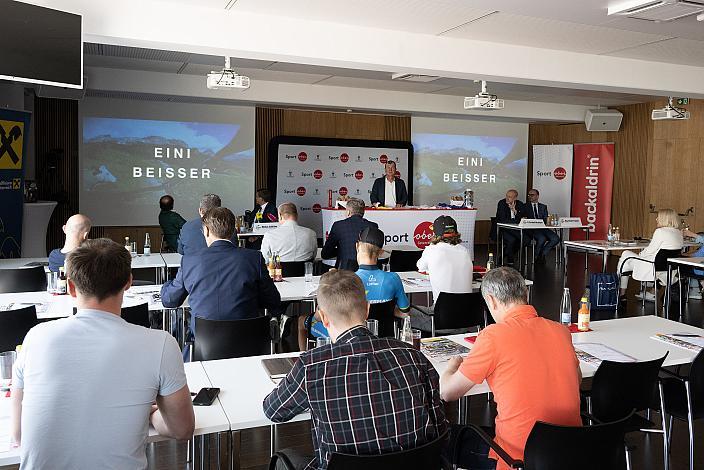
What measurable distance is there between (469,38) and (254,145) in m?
6.95

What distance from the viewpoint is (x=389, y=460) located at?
6.27 feet

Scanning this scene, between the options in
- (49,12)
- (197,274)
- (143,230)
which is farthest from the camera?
(143,230)

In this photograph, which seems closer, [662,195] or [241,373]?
[241,373]

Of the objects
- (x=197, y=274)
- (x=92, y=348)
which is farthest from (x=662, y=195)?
(x=92, y=348)

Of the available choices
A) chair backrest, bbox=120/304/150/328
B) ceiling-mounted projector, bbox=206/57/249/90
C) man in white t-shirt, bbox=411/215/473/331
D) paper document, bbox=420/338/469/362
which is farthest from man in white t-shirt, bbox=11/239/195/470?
ceiling-mounted projector, bbox=206/57/249/90

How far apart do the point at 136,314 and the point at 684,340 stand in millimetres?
3245

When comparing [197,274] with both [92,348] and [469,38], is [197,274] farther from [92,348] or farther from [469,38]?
[469,38]

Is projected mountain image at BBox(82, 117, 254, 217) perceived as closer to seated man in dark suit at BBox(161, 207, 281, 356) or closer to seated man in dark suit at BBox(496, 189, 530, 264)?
seated man in dark suit at BBox(496, 189, 530, 264)

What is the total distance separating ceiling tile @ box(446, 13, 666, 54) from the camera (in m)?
5.88

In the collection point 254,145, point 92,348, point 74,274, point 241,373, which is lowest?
point 241,373

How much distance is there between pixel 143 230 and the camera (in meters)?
12.1

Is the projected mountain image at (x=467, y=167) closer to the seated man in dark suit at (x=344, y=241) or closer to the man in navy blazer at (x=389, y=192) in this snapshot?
the man in navy blazer at (x=389, y=192)

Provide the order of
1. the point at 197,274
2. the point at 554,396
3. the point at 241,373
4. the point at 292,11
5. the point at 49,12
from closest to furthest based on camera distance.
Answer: the point at 554,396
the point at 241,373
the point at 197,274
the point at 49,12
the point at 292,11

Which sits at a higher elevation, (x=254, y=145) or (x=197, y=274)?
(x=254, y=145)
